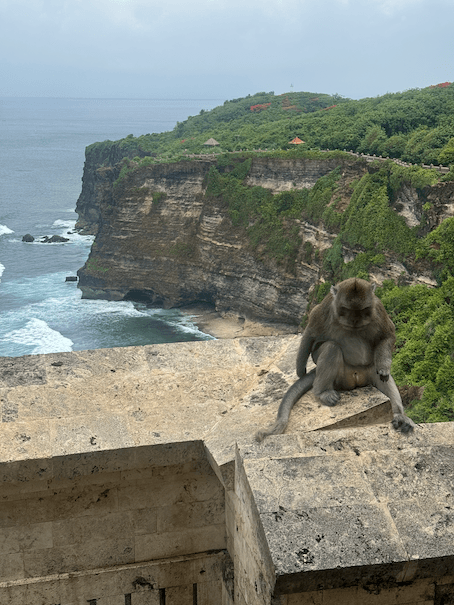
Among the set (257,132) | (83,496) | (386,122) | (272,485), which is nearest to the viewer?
(272,485)

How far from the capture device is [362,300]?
4.87 meters

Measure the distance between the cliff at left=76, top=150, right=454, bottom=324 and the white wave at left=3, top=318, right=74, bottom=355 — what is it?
8488mm

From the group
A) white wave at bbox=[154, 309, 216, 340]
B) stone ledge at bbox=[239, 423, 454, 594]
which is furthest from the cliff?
stone ledge at bbox=[239, 423, 454, 594]

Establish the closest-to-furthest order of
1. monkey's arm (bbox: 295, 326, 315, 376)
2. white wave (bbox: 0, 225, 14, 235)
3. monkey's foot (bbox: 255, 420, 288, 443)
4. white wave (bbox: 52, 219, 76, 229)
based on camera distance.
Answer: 1. monkey's foot (bbox: 255, 420, 288, 443)
2. monkey's arm (bbox: 295, 326, 315, 376)
3. white wave (bbox: 0, 225, 14, 235)
4. white wave (bbox: 52, 219, 76, 229)

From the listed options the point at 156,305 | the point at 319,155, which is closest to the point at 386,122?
the point at 319,155

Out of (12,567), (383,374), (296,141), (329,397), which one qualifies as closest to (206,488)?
(329,397)

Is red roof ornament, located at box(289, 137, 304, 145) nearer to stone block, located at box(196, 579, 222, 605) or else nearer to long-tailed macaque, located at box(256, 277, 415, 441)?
long-tailed macaque, located at box(256, 277, 415, 441)

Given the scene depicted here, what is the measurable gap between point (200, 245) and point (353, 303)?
172 ft

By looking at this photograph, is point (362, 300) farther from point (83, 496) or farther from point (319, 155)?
point (319, 155)

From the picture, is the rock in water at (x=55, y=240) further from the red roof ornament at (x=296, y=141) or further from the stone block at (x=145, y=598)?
the stone block at (x=145, y=598)

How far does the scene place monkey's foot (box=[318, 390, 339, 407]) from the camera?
5.04m

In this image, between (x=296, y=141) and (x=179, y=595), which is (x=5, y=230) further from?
(x=179, y=595)

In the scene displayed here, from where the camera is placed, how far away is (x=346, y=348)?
5.15 meters

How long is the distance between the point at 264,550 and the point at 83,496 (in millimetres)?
1910
